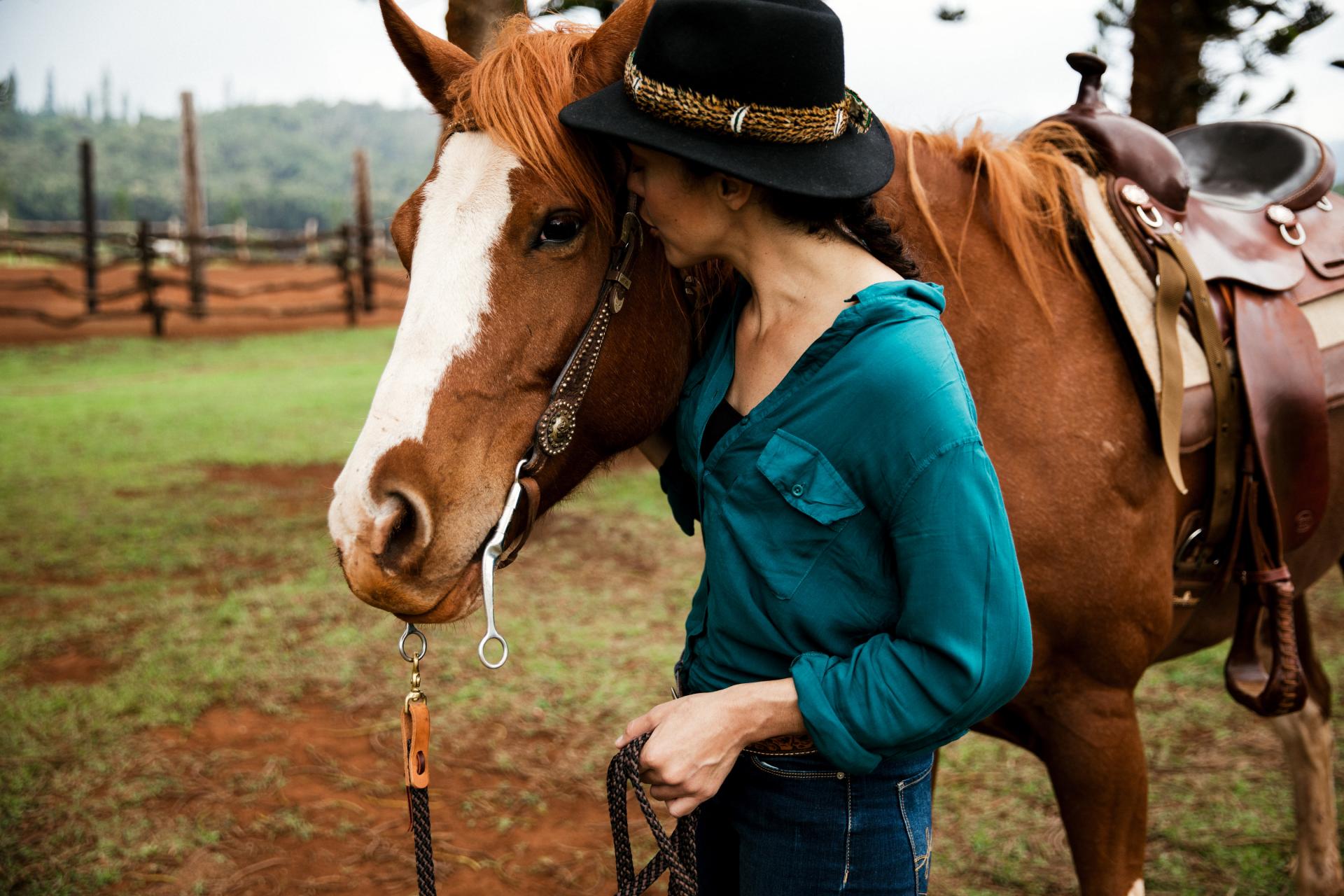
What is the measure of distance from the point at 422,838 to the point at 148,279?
18259 millimetres

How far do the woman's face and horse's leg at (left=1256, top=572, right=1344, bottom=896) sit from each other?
8.17 feet

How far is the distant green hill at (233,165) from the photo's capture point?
2263 inches

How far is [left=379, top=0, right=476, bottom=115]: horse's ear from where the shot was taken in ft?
5.01

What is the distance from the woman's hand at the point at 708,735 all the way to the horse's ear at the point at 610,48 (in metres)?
0.94

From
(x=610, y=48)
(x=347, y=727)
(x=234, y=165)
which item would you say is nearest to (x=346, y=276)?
(x=347, y=727)

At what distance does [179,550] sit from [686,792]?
5.39 metres

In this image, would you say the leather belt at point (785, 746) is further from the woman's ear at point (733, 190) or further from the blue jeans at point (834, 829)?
the woman's ear at point (733, 190)

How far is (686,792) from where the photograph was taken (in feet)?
3.62

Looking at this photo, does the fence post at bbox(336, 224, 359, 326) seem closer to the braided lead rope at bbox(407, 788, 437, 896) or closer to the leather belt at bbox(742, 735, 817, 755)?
the braided lead rope at bbox(407, 788, 437, 896)

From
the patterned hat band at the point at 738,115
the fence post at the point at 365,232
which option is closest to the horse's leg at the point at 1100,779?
the patterned hat band at the point at 738,115

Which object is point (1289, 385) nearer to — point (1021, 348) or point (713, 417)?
point (1021, 348)

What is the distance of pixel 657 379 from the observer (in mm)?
1535

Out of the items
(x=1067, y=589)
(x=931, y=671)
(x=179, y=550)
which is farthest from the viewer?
(x=179, y=550)

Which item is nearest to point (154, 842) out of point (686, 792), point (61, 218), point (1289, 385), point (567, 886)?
point (567, 886)
